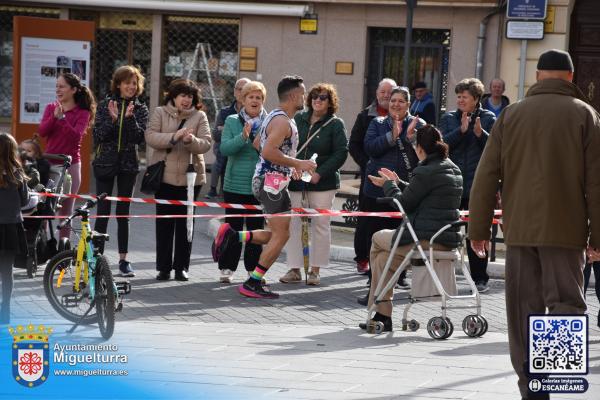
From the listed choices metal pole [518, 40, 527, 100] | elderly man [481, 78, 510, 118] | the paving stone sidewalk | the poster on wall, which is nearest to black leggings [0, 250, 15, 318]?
the paving stone sidewalk

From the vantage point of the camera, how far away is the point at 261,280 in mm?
11203

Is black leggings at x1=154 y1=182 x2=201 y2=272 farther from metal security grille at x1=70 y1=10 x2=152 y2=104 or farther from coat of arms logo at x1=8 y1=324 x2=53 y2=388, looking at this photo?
metal security grille at x1=70 y1=10 x2=152 y2=104

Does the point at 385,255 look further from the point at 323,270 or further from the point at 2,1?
the point at 2,1

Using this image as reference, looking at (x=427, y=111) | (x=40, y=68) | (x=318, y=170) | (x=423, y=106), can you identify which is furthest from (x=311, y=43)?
(x=318, y=170)

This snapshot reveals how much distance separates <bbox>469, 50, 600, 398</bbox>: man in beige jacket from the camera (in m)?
7.01

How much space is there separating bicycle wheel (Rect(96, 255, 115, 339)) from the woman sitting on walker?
1.95m

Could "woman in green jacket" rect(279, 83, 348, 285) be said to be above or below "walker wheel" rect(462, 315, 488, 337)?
above

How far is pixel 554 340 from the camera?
22.9ft

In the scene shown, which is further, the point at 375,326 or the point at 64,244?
the point at 64,244

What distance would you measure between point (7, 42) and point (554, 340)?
719 inches

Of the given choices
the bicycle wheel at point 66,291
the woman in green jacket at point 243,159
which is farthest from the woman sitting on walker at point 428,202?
the woman in green jacket at point 243,159

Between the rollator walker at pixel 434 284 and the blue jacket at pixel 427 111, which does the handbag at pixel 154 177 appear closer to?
the rollator walker at pixel 434 284

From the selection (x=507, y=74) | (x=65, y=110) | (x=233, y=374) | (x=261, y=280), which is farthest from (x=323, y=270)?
(x=507, y=74)

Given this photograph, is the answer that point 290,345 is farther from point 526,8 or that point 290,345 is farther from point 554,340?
point 526,8
